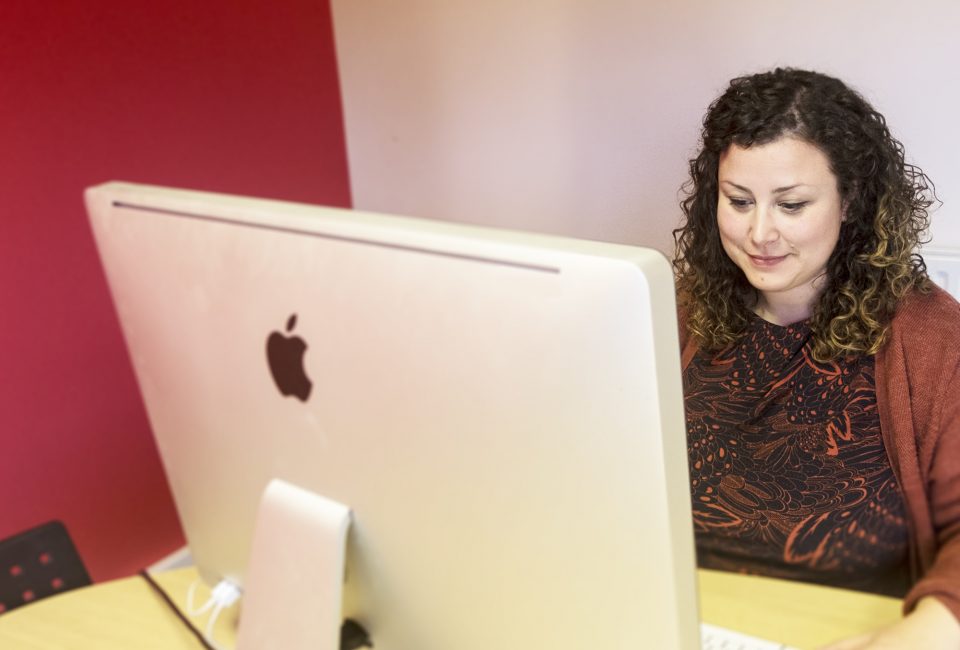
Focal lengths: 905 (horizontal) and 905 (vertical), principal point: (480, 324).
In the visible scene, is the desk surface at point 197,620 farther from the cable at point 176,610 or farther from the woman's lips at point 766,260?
the woman's lips at point 766,260

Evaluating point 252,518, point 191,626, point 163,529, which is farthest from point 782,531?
point 163,529

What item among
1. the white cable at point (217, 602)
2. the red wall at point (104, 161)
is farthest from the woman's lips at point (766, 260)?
the red wall at point (104, 161)

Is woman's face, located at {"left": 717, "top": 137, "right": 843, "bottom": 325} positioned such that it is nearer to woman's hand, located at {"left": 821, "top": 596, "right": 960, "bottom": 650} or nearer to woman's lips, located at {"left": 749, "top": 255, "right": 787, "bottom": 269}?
woman's lips, located at {"left": 749, "top": 255, "right": 787, "bottom": 269}

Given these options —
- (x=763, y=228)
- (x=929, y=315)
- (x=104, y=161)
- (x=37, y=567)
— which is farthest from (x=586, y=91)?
(x=104, y=161)

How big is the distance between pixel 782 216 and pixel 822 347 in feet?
0.40

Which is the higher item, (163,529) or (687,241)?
(687,241)

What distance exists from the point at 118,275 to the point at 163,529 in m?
1.33

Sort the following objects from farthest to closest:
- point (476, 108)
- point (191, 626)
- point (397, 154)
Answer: point (397, 154) < point (476, 108) < point (191, 626)

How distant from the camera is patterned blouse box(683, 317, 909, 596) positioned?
79 cm

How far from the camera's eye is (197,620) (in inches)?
40.3

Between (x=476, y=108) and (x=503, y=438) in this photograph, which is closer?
(x=503, y=438)

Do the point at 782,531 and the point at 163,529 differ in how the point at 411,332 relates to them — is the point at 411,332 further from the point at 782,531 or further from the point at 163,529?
the point at 163,529

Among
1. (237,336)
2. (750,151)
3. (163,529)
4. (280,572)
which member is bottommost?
(163,529)

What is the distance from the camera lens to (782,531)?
2.86 ft
